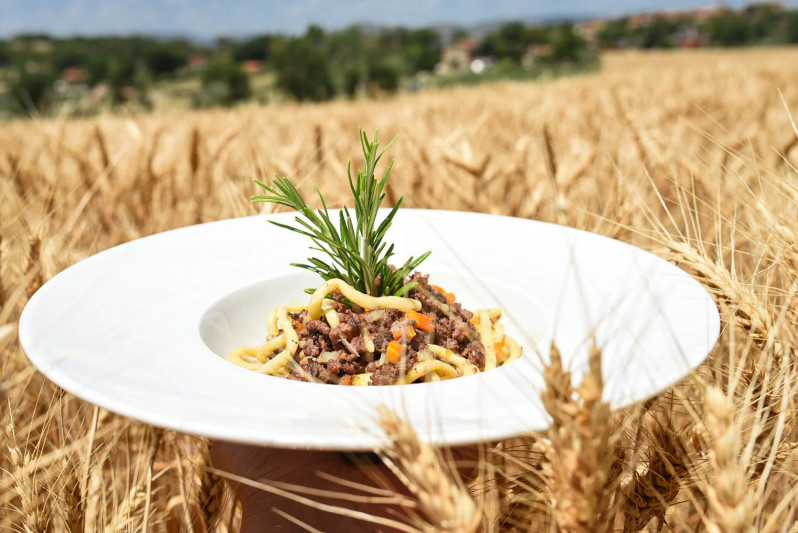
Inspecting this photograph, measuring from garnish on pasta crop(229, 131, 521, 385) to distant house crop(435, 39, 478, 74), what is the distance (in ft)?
159

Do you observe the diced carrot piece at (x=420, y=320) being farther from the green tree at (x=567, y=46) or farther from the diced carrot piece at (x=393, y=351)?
the green tree at (x=567, y=46)

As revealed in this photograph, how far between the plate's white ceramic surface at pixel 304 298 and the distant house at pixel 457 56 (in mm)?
48293

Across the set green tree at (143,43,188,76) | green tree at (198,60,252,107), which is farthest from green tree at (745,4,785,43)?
green tree at (143,43,188,76)

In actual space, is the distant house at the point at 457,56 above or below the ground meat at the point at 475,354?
below

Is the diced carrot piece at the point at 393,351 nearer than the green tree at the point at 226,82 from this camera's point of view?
Yes

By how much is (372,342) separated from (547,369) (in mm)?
596

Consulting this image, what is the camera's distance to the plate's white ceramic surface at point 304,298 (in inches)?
35.1

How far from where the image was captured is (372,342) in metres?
1.35

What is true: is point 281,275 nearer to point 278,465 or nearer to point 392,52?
point 278,465

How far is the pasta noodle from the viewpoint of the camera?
4.32ft

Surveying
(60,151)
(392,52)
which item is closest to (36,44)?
(392,52)

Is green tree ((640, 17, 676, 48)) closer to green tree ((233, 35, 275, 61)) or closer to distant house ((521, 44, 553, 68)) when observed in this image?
distant house ((521, 44, 553, 68))

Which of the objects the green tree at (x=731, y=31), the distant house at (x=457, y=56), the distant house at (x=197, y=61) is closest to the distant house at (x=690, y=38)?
the green tree at (x=731, y=31)

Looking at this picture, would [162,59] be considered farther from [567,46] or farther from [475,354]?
[475,354]
